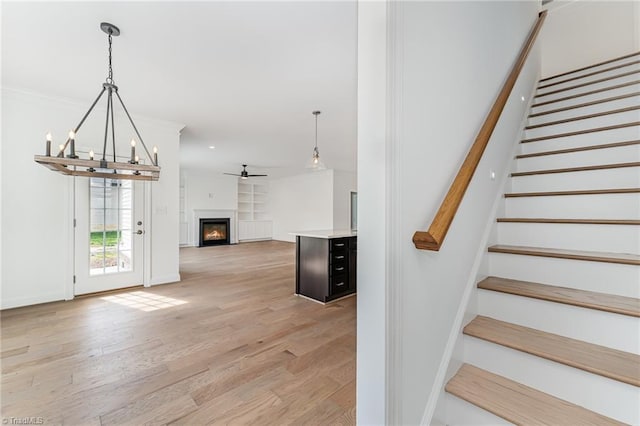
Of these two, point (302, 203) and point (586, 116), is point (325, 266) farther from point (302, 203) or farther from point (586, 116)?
point (302, 203)

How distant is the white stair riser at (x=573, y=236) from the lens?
1575 mm

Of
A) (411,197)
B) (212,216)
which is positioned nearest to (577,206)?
(411,197)

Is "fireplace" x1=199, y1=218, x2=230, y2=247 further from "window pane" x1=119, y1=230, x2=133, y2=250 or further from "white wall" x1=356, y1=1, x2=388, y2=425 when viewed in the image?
"white wall" x1=356, y1=1, x2=388, y2=425

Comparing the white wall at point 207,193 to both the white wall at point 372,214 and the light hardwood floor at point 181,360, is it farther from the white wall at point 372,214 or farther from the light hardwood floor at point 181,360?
the white wall at point 372,214

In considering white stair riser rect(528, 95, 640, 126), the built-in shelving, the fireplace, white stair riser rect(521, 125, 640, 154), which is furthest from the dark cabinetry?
the built-in shelving

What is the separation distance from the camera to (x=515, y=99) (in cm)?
248

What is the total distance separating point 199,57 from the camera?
266 centimetres

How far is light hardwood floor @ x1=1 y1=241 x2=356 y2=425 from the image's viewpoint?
164cm

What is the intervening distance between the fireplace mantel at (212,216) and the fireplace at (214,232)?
0.13 m

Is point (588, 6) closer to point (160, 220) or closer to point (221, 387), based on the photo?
point (221, 387)

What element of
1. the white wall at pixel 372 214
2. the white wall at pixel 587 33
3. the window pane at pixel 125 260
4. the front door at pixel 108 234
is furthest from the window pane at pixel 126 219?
the white wall at pixel 587 33

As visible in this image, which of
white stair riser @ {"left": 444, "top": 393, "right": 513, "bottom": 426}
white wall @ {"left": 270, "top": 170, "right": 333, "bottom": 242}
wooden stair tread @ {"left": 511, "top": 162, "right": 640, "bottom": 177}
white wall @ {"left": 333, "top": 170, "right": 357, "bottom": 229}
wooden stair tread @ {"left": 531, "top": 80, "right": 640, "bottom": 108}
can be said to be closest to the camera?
white stair riser @ {"left": 444, "top": 393, "right": 513, "bottom": 426}

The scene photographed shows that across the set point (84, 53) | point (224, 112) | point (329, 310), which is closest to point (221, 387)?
point (329, 310)

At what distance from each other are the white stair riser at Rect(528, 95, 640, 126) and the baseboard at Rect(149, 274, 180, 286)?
5407 mm
